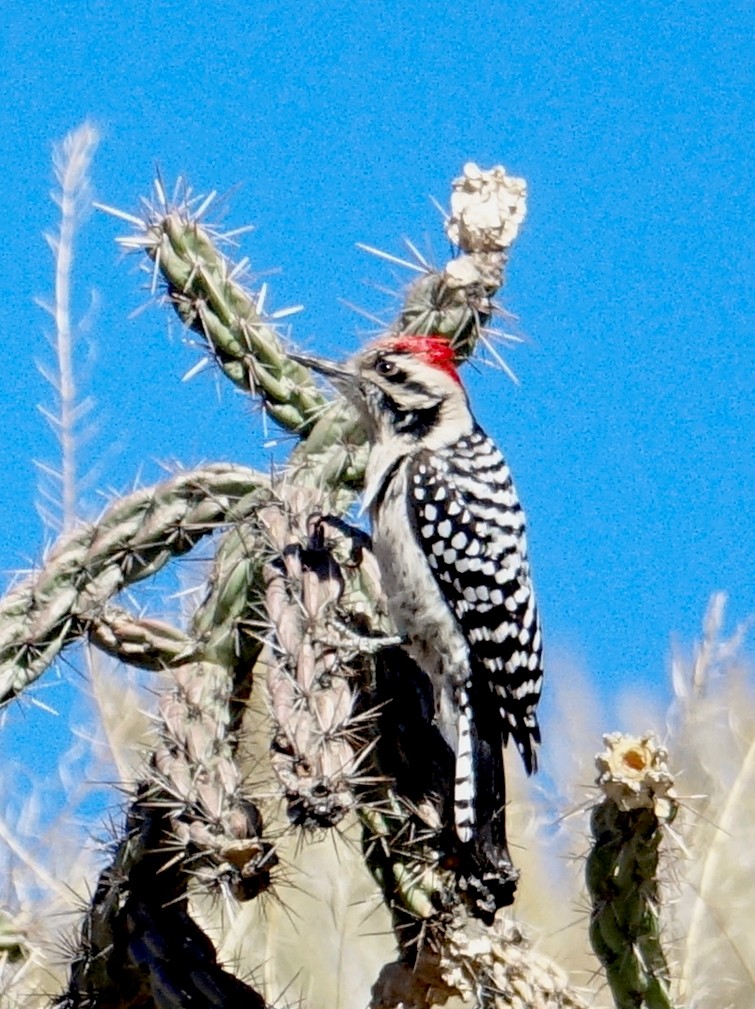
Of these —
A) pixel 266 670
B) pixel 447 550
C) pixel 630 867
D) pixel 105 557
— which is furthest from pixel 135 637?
pixel 630 867

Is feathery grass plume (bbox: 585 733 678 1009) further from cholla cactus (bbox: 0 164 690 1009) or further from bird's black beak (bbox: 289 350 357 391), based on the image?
bird's black beak (bbox: 289 350 357 391)

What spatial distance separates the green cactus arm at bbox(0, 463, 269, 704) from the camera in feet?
16.1

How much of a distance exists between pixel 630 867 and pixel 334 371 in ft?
4.67

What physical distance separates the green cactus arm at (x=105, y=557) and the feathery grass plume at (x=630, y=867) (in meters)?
1.10

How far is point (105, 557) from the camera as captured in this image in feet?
16.4

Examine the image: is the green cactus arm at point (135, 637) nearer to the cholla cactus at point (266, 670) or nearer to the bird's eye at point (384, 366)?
the cholla cactus at point (266, 670)

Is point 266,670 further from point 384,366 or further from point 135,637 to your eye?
point 384,366

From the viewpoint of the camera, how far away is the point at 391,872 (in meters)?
4.80

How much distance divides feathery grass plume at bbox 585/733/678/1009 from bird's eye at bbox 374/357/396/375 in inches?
45.1

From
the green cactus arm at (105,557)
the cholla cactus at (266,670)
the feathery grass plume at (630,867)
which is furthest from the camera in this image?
the green cactus arm at (105,557)

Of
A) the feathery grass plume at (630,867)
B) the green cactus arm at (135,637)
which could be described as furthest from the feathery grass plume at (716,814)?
the green cactus arm at (135,637)

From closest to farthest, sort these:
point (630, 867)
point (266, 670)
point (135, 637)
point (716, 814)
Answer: point (630, 867) → point (266, 670) → point (135, 637) → point (716, 814)

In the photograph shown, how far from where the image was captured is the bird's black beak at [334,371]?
5152mm

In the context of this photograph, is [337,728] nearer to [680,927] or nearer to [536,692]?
Result: [536,692]
